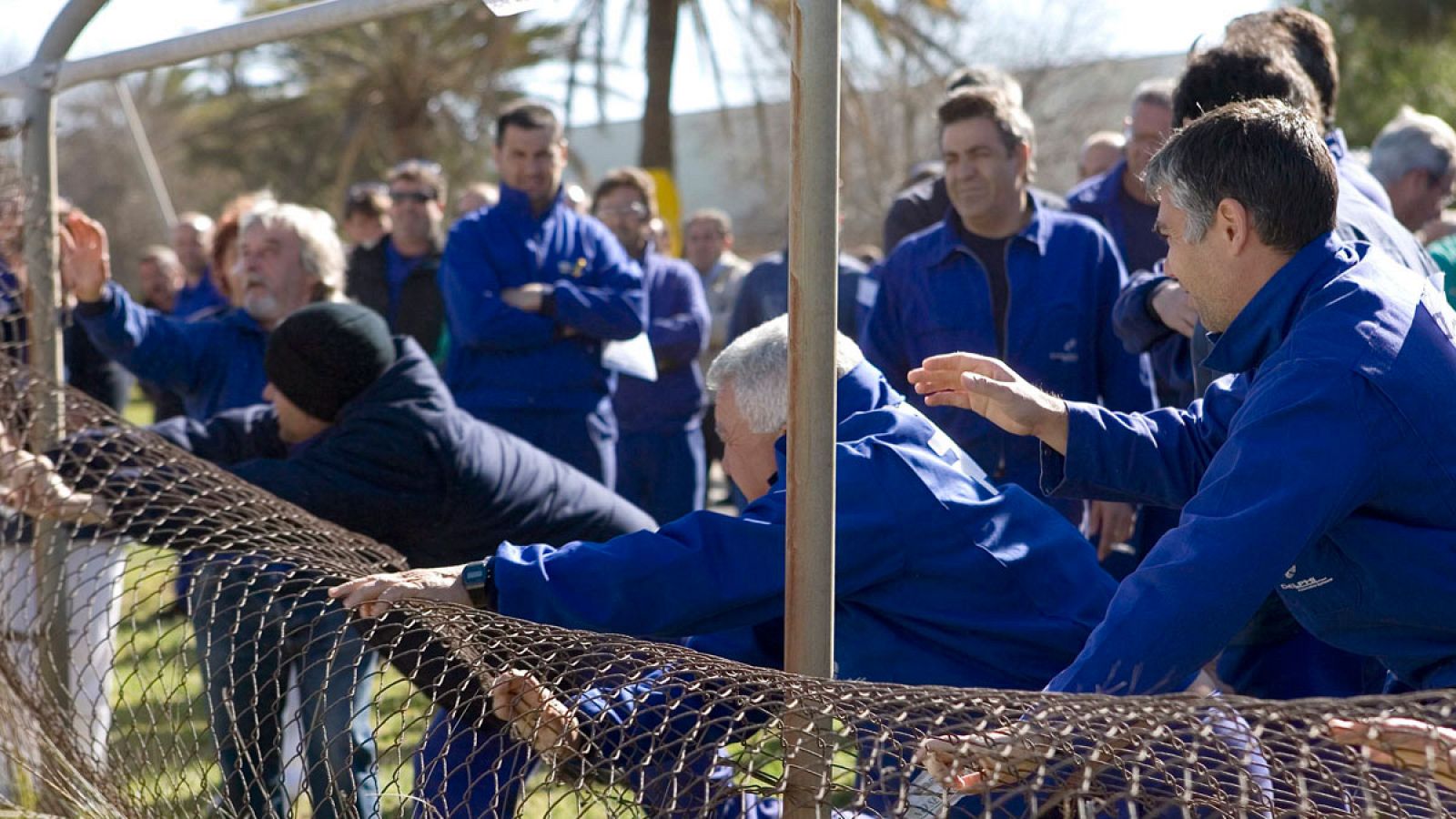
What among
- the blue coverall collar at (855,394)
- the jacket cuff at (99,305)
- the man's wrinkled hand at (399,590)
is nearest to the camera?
the man's wrinkled hand at (399,590)

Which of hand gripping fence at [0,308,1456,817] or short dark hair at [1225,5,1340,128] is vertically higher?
short dark hair at [1225,5,1340,128]

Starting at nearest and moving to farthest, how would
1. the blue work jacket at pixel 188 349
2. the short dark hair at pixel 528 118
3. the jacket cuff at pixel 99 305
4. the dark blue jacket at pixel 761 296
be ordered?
1. the jacket cuff at pixel 99 305
2. the blue work jacket at pixel 188 349
3. the short dark hair at pixel 528 118
4. the dark blue jacket at pixel 761 296

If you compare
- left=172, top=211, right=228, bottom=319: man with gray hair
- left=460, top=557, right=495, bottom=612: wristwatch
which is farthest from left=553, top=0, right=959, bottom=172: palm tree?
left=460, top=557, right=495, bottom=612: wristwatch

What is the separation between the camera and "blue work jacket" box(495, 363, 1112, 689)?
2.52m

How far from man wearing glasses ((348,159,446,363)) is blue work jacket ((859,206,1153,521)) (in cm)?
271

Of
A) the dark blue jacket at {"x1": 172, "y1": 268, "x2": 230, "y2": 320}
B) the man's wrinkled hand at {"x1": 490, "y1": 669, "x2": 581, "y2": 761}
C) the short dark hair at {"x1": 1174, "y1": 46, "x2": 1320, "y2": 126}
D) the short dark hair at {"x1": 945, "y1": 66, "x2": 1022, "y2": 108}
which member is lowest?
the man's wrinkled hand at {"x1": 490, "y1": 669, "x2": 581, "y2": 761}

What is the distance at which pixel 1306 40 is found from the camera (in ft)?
11.6

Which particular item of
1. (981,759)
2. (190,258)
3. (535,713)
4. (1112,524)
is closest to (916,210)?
(1112,524)

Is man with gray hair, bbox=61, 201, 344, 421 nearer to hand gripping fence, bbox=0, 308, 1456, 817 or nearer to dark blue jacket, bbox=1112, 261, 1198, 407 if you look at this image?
hand gripping fence, bbox=0, 308, 1456, 817

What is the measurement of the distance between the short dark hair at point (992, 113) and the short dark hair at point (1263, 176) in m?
2.10

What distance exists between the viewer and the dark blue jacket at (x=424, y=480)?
353 cm

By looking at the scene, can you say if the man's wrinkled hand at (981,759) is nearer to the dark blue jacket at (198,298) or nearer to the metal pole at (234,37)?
the metal pole at (234,37)

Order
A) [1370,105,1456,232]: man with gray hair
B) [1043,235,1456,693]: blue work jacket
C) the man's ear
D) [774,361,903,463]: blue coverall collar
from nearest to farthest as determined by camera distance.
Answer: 1. [1043,235,1456,693]: blue work jacket
2. the man's ear
3. [774,361,903,463]: blue coverall collar
4. [1370,105,1456,232]: man with gray hair

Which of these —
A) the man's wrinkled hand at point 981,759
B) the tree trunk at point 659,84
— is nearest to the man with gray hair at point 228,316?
the man's wrinkled hand at point 981,759
